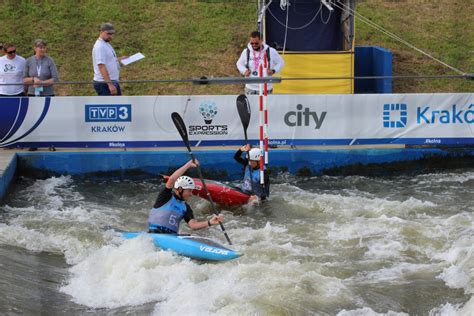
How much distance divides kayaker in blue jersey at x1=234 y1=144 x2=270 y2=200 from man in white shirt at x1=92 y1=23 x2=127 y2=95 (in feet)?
9.28

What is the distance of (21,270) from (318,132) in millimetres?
6378

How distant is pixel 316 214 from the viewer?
1279cm

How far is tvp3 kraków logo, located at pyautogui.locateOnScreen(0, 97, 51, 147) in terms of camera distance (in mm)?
14383

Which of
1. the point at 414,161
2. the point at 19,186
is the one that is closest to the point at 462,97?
the point at 414,161

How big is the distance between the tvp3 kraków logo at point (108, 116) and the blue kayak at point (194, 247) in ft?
13.8

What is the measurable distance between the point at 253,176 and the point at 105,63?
3.44 m

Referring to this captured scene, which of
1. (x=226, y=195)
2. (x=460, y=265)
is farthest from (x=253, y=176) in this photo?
(x=460, y=265)

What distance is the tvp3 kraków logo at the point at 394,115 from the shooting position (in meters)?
14.6

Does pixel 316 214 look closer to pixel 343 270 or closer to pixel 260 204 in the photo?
pixel 260 204

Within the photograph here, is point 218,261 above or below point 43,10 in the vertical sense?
below

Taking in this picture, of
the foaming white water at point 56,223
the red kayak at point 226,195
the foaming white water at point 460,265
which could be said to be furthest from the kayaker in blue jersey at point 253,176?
the foaming white water at point 460,265

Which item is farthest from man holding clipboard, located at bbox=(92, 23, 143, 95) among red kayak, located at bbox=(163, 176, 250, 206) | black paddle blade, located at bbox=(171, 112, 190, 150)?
red kayak, located at bbox=(163, 176, 250, 206)

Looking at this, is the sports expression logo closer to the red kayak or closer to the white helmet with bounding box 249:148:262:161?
the white helmet with bounding box 249:148:262:161

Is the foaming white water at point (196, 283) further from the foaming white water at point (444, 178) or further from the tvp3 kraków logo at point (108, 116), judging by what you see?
the foaming white water at point (444, 178)
